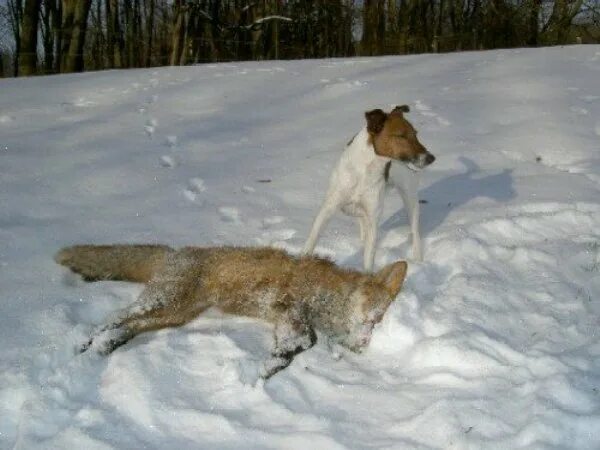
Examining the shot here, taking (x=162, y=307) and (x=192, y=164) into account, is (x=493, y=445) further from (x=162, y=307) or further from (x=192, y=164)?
(x=192, y=164)

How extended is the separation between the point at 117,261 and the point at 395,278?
78.9 inches

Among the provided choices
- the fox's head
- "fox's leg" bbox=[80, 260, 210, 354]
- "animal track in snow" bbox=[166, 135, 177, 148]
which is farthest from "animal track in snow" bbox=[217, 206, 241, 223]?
"animal track in snow" bbox=[166, 135, 177, 148]

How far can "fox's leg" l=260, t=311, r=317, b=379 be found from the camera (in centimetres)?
362

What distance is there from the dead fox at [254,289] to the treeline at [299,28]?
57.1 feet

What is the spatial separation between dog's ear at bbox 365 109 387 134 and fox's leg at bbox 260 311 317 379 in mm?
1948

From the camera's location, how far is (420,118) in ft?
32.4

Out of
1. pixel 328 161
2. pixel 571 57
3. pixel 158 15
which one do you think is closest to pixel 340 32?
pixel 158 15

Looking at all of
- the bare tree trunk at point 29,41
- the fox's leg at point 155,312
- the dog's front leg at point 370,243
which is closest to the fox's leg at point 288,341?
the fox's leg at point 155,312

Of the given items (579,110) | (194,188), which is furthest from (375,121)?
(579,110)

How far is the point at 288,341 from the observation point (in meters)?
3.80

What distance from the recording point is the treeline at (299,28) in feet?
73.7

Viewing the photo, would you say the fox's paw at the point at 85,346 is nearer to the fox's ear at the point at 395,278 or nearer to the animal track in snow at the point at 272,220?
the fox's ear at the point at 395,278

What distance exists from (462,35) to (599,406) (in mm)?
23307

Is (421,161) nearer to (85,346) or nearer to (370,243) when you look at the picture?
(370,243)
